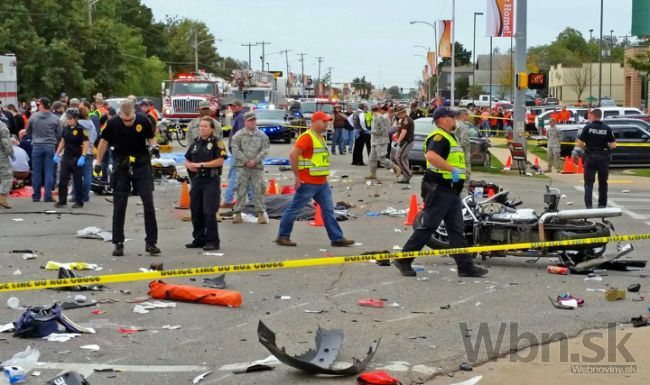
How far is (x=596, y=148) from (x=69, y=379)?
12.1m

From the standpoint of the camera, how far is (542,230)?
11297 millimetres

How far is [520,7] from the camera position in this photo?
2712 centimetres

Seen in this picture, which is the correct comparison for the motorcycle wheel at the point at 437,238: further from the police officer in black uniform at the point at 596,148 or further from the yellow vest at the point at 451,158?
the police officer in black uniform at the point at 596,148

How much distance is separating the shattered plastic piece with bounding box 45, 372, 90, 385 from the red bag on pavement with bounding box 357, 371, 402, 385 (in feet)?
5.96

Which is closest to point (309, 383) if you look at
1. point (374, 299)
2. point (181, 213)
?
point (374, 299)

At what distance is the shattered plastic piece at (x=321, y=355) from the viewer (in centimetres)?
680

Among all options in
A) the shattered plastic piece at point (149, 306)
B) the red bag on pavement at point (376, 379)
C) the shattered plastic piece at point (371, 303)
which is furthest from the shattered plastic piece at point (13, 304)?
the red bag on pavement at point (376, 379)

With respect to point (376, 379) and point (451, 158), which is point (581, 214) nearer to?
point (451, 158)

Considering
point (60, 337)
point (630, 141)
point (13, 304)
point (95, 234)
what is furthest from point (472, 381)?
point (630, 141)

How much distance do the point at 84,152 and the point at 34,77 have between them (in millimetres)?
41353

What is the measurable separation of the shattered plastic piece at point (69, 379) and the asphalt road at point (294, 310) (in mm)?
210

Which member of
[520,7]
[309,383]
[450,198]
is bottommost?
[309,383]

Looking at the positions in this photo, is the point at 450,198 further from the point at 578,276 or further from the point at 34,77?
the point at 34,77

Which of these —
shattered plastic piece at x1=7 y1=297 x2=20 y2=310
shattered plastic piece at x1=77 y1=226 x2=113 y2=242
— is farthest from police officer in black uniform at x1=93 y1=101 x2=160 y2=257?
shattered plastic piece at x1=7 y1=297 x2=20 y2=310
